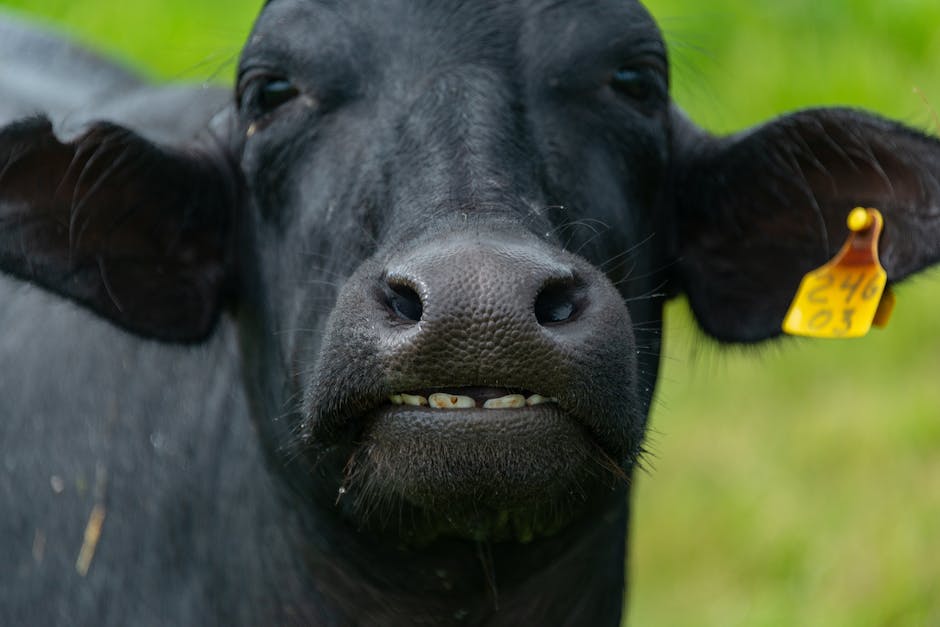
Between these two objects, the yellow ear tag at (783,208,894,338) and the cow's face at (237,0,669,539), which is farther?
the yellow ear tag at (783,208,894,338)

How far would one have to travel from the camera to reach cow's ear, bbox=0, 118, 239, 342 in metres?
4.17

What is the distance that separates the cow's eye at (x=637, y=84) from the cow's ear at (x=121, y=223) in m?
1.03

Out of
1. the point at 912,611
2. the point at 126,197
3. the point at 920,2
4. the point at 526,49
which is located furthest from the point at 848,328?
the point at 920,2

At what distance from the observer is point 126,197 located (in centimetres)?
435

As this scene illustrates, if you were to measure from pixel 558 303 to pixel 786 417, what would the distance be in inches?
198

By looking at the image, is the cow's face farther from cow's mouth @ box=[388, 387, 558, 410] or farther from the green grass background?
the green grass background

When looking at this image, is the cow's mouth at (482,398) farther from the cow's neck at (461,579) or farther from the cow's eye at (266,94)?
the cow's eye at (266,94)

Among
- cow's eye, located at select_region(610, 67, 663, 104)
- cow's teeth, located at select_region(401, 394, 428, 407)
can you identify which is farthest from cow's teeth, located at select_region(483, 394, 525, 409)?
cow's eye, located at select_region(610, 67, 663, 104)

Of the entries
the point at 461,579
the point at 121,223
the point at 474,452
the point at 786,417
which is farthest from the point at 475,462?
the point at 786,417

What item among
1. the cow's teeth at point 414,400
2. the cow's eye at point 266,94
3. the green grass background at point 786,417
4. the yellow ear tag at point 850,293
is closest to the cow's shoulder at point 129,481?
the cow's eye at point 266,94

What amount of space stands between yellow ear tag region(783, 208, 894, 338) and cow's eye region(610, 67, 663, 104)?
1.89 feet

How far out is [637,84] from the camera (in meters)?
4.24

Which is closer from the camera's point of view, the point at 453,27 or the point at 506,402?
the point at 506,402

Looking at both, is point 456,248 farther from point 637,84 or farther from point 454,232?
point 637,84
